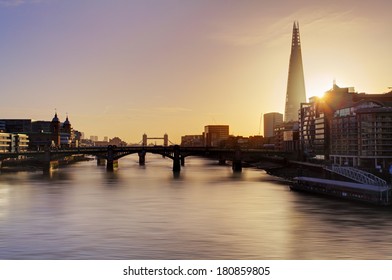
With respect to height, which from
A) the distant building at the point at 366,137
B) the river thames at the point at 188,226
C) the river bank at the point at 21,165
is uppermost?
the distant building at the point at 366,137

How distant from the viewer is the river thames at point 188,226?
800 inches

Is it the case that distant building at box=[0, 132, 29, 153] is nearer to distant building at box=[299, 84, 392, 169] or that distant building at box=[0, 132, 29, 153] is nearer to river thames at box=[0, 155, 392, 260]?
river thames at box=[0, 155, 392, 260]

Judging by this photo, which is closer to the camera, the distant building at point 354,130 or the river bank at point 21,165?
the distant building at point 354,130

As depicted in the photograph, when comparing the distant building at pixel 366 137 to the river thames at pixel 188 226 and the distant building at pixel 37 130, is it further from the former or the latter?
the distant building at pixel 37 130

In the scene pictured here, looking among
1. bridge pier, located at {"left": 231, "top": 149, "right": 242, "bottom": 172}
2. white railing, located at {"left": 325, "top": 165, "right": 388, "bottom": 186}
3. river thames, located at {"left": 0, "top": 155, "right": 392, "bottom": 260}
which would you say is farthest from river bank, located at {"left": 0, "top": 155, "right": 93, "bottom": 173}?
white railing, located at {"left": 325, "top": 165, "right": 388, "bottom": 186}

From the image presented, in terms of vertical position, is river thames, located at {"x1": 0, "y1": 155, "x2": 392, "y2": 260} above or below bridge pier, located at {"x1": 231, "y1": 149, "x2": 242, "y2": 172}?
below

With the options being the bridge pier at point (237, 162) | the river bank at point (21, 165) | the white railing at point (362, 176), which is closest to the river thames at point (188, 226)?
the white railing at point (362, 176)

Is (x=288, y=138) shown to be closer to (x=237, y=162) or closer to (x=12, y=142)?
(x=237, y=162)

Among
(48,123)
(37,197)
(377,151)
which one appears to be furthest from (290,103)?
(37,197)

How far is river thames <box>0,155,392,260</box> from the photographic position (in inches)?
800

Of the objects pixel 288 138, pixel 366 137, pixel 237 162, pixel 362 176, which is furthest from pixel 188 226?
pixel 288 138

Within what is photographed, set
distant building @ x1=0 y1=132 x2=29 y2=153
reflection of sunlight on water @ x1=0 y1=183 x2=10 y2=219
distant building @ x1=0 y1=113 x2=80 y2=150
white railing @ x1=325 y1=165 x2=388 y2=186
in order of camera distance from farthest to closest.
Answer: distant building @ x1=0 y1=113 x2=80 y2=150 < distant building @ x1=0 y1=132 x2=29 y2=153 < white railing @ x1=325 y1=165 x2=388 y2=186 < reflection of sunlight on water @ x1=0 y1=183 x2=10 y2=219

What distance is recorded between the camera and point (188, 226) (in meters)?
26.4
